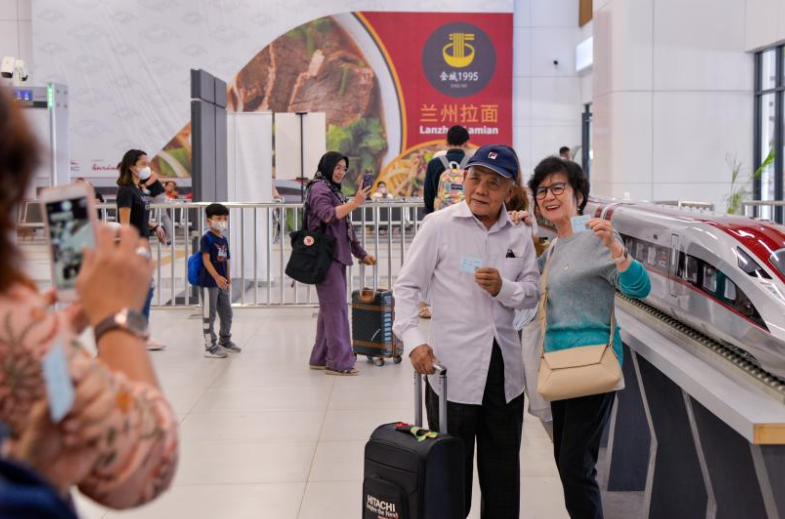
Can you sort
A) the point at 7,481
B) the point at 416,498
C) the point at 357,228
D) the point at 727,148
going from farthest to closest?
the point at 357,228 → the point at 727,148 → the point at 416,498 → the point at 7,481

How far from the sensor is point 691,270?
3822 millimetres

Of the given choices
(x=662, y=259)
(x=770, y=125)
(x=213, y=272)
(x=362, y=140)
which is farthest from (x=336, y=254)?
(x=362, y=140)

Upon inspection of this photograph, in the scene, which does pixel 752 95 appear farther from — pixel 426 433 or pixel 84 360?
pixel 84 360

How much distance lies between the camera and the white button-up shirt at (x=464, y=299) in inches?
138

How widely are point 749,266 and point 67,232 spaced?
8.21 ft

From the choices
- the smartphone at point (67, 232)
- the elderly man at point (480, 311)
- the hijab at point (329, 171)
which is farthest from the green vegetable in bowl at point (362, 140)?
the smartphone at point (67, 232)

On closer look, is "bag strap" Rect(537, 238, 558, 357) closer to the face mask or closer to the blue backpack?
the blue backpack

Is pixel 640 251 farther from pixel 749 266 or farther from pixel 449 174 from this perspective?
pixel 449 174

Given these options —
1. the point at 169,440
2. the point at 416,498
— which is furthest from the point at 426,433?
the point at 169,440

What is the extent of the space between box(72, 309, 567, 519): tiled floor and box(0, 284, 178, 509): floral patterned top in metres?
3.38

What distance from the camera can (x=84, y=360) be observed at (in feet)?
4.16

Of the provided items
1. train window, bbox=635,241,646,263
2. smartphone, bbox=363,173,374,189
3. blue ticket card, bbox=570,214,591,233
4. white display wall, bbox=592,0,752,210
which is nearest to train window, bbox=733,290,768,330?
blue ticket card, bbox=570,214,591,233

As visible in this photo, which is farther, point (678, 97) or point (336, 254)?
point (678, 97)

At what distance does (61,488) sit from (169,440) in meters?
0.17
